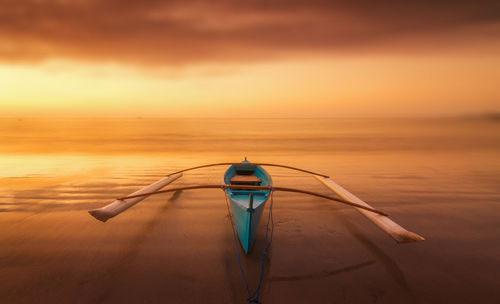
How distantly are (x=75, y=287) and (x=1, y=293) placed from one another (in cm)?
95

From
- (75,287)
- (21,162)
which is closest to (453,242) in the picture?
(75,287)

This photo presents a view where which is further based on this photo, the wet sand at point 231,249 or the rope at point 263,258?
the wet sand at point 231,249

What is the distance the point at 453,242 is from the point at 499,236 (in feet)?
3.57

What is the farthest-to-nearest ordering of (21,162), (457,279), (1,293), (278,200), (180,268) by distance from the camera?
1. (21,162)
2. (278,200)
3. (180,268)
4. (457,279)
5. (1,293)

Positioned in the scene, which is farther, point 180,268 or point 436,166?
point 436,166

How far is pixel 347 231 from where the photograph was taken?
489 cm

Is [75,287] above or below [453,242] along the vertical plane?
below

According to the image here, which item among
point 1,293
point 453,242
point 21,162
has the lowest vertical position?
point 1,293

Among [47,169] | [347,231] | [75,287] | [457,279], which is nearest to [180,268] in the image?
[75,287]

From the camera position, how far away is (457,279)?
3.45 meters

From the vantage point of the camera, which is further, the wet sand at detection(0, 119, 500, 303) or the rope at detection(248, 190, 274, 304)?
the wet sand at detection(0, 119, 500, 303)

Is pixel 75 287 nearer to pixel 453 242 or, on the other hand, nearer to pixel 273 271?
pixel 273 271

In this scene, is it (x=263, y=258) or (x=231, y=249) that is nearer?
(x=263, y=258)

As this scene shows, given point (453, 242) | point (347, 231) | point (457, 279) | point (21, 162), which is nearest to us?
point (457, 279)
